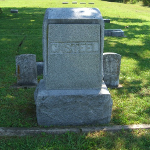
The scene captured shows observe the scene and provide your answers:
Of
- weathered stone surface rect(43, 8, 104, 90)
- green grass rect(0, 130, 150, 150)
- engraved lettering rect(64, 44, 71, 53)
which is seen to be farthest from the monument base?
engraved lettering rect(64, 44, 71, 53)

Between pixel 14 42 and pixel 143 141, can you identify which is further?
pixel 14 42

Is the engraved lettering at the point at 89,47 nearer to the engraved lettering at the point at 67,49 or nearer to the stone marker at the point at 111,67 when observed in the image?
the engraved lettering at the point at 67,49

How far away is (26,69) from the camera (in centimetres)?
521

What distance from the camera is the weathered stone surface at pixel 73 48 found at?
3.35 metres

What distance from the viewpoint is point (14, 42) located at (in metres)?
9.22

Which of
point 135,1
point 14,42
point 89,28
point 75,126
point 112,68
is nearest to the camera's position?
point 89,28

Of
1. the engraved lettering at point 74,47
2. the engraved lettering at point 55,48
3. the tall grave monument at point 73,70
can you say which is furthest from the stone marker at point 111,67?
the engraved lettering at point 55,48

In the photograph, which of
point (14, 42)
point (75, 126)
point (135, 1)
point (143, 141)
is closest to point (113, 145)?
point (143, 141)

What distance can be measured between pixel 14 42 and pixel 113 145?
23.3 ft

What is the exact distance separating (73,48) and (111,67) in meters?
1.96

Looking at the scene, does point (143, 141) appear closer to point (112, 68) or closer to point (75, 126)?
point (75, 126)

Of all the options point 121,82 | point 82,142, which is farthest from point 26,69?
point 82,142

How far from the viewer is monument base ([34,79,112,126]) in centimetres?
351

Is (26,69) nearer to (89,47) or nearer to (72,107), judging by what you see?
(72,107)
